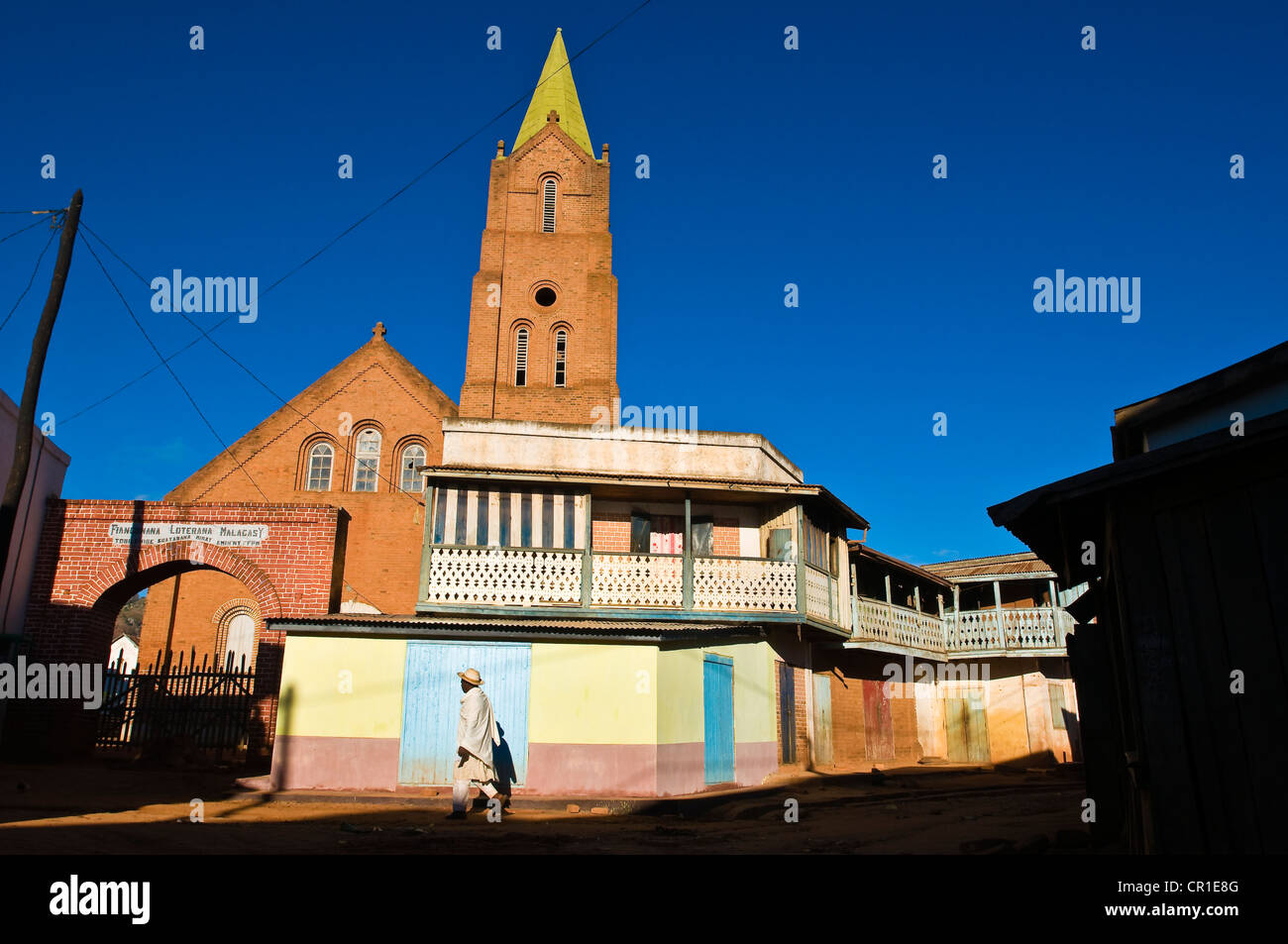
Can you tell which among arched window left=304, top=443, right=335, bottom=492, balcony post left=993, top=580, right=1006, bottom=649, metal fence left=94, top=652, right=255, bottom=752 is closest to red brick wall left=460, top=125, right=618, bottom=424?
arched window left=304, top=443, right=335, bottom=492

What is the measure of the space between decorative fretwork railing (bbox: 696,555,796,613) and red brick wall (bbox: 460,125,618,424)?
8.16m

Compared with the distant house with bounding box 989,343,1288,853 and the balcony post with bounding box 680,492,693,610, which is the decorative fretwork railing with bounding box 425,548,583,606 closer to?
the balcony post with bounding box 680,492,693,610

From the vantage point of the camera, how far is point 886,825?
436 inches

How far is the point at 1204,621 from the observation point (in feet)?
20.1

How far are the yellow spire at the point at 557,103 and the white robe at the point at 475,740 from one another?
896 inches

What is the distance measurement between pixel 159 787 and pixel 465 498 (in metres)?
7.24

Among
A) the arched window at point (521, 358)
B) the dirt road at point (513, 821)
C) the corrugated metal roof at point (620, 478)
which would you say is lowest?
the dirt road at point (513, 821)

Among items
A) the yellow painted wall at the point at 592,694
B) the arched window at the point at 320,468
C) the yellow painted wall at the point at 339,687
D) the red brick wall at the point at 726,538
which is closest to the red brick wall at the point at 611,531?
the red brick wall at the point at 726,538

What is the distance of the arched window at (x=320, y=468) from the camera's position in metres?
26.7

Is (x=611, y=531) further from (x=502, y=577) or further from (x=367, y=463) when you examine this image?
(x=367, y=463)

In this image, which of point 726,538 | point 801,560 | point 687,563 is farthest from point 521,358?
point 801,560

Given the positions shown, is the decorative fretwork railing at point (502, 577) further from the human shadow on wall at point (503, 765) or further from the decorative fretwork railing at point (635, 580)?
the human shadow on wall at point (503, 765)
